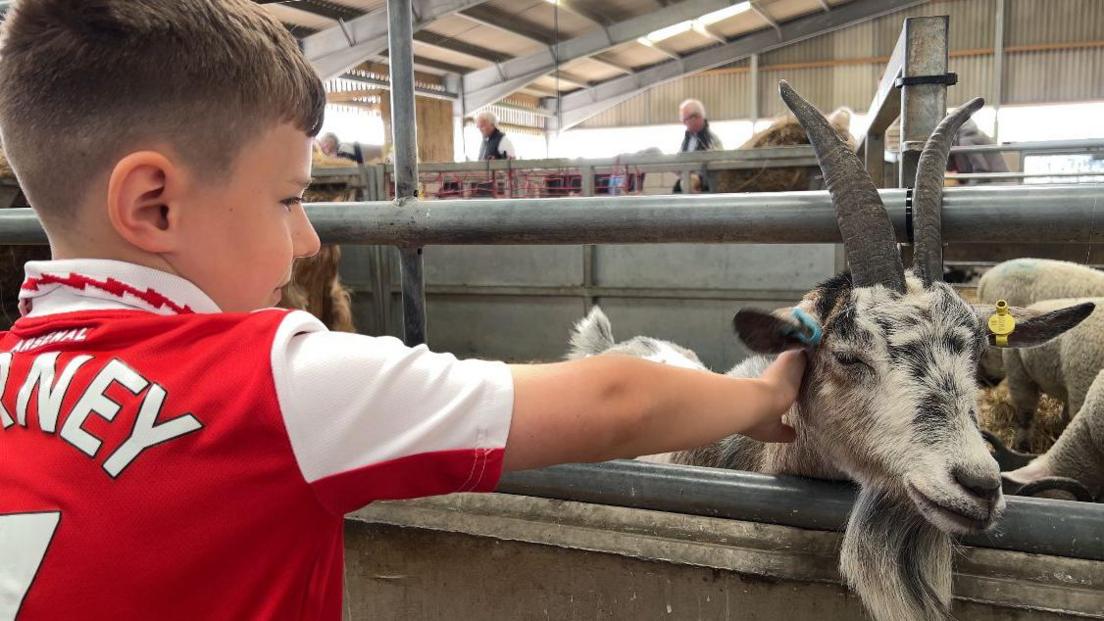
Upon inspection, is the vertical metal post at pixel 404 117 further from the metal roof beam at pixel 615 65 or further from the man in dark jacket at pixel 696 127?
the metal roof beam at pixel 615 65

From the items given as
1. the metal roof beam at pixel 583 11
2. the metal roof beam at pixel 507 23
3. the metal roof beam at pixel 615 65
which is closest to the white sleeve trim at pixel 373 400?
the metal roof beam at pixel 507 23

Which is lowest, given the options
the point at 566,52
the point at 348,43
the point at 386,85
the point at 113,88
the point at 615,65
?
the point at 113,88

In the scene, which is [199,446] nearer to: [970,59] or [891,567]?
[891,567]

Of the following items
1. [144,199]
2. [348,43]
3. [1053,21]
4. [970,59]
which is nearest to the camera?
[144,199]

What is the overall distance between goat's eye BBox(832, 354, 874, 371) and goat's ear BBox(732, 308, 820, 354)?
0.07 m

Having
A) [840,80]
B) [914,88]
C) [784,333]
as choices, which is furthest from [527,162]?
[840,80]

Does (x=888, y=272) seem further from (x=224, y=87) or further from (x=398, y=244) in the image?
(x=224, y=87)

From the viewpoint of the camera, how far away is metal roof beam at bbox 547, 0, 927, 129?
19422 mm

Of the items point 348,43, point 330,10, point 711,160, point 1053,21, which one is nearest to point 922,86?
point 711,160

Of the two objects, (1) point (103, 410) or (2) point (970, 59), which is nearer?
(1) point (103, 410)

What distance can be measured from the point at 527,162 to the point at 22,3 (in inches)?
269

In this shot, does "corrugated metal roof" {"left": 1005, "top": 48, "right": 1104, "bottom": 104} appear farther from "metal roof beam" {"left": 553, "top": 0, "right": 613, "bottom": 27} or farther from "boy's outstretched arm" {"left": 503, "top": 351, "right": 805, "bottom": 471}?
"boy's outstretched arm" {"left": 503, "top": 351, "right": 805, "bottom": 471}

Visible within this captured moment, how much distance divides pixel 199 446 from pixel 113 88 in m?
0.40

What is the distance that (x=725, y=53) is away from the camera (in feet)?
66.5
